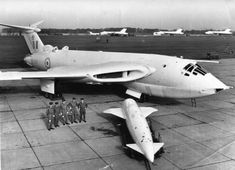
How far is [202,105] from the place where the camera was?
18.6 metres

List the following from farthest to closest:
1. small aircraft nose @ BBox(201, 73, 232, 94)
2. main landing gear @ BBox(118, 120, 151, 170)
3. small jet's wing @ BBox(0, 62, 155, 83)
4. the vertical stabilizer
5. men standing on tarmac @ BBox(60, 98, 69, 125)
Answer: the vertical stabilizer, small jet's wing @ BBox(0, 62, 155, 83), small aircraft nose @ BBox(201, 73, 232, 94), men standing on tarmac @ BBox(60, 98, 69, 125), main landing gear @ BBox(118, 120, 151, 170)

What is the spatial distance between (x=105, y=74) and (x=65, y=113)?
494 centimetres

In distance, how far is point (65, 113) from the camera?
48.6 ft

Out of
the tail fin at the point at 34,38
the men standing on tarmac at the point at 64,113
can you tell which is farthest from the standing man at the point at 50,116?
the tail fin at the point at 34,38

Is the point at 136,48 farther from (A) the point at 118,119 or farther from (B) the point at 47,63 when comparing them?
(A) the point at 118,119

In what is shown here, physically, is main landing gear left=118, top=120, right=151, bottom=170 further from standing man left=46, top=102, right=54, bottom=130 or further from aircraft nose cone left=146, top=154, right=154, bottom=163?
standing man left=46, top=102, right=54, bottom=130

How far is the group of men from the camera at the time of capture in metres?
13.9

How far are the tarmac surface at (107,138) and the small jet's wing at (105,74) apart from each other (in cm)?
155

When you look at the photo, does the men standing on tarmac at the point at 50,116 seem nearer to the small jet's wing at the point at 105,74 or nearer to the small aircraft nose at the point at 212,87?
the small jet's wing at the point at 105,74

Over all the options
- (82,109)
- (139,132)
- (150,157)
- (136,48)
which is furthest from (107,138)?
(136,48)

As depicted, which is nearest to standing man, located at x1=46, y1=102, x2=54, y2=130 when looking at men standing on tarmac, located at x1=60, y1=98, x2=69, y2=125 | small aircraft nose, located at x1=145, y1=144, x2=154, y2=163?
men standing on tarmac, located at x1=60, y1=98, x2=69, y2=125

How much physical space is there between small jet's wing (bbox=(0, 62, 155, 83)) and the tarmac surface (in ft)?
5.10

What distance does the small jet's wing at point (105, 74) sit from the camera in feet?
59.7

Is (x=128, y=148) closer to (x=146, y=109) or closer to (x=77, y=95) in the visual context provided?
(x=146, y=109)
